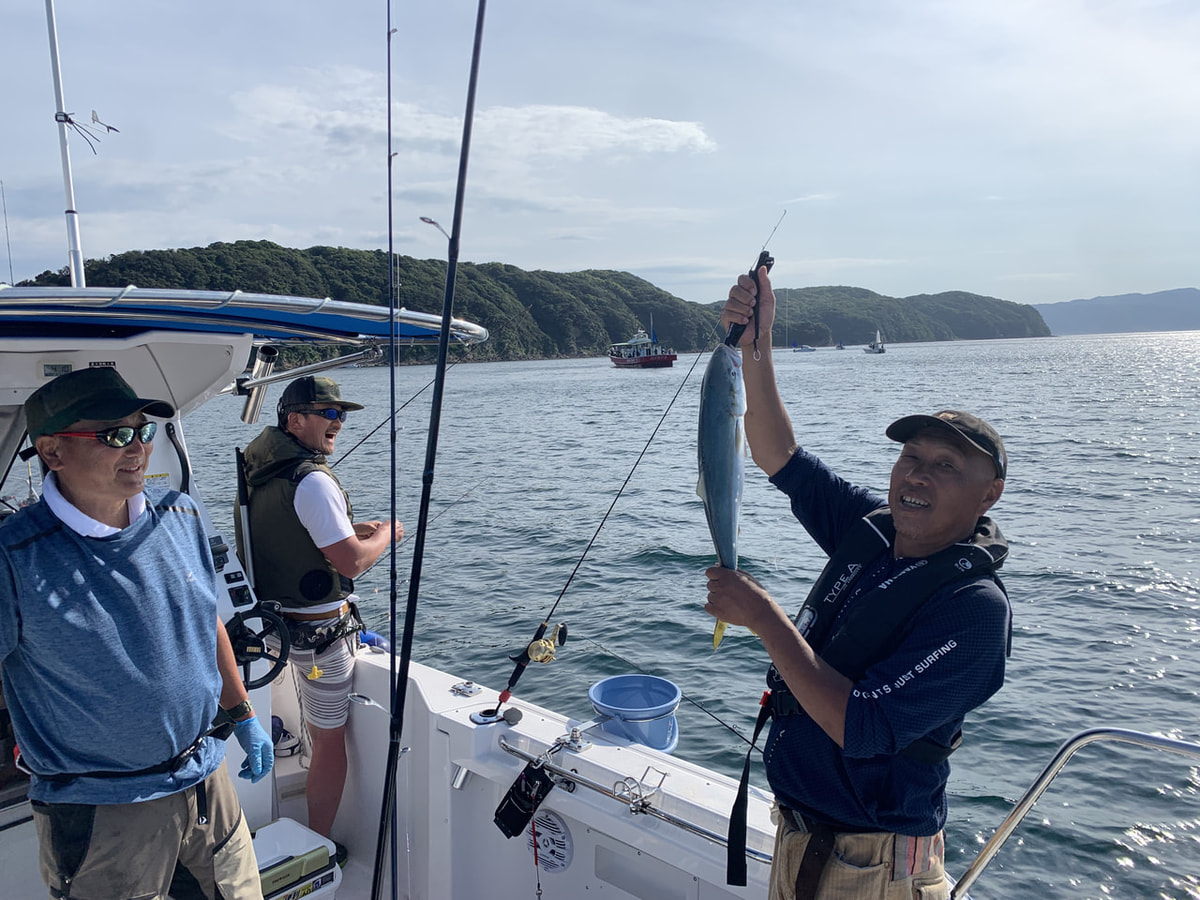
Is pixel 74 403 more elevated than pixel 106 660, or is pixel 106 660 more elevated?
pixel 74 403

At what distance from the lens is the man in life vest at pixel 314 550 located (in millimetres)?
3764

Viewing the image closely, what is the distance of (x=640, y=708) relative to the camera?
3715mm

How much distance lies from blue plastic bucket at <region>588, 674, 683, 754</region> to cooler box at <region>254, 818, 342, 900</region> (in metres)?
1.46

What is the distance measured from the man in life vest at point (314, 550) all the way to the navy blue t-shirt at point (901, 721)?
2328 millimetres

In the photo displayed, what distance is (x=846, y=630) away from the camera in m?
2.16

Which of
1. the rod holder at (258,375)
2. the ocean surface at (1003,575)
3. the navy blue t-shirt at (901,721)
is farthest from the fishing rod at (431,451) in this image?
the rod holder at (258,375)

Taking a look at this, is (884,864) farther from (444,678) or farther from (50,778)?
(444,678)

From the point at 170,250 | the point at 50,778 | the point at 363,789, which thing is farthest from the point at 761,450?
the point at 170,250

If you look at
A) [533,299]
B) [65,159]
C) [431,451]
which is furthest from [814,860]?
[533,299]

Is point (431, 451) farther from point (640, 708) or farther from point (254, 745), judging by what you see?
point (640, 708)

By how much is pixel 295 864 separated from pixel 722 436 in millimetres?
2927

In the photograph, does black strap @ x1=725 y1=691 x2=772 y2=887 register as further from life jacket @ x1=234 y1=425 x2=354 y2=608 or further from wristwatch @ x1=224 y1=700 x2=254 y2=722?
life jacket @ x1=234 y1=425 x2=354 y2=608

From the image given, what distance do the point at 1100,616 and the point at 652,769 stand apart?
8808 mm

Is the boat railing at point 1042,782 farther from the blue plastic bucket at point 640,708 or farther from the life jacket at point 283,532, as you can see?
the life jacket at point 283,532
